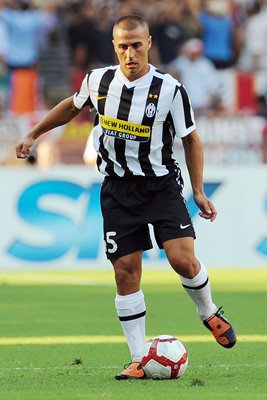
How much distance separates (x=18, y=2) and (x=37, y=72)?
1222 mm

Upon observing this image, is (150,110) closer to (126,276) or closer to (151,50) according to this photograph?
(126,276)

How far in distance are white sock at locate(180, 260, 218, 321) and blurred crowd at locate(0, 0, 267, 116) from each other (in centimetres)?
1207

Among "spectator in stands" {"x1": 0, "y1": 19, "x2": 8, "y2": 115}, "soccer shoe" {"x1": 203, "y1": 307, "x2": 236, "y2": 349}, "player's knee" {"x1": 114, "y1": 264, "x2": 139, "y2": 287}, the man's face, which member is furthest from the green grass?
"spectator in stands" {"x1": 0, "y1": 19, "x2": 8, "y2": 115}

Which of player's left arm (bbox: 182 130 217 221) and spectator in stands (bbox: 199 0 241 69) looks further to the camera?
spectator in stands (bbox: 199 0 241 69)

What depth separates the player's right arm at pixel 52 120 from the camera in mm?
7574

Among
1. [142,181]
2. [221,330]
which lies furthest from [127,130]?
[221,330]

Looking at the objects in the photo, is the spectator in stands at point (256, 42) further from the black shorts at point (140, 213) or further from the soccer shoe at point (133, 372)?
the soccer shoe at point (133, 372)

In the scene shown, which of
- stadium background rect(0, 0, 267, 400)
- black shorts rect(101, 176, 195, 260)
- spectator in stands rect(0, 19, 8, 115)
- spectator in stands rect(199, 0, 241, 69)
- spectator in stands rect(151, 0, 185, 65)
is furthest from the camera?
spectator in stands rect(199, 0, 241, 69)

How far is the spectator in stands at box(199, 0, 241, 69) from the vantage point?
2128cm

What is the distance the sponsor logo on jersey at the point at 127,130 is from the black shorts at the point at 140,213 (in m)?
0.26

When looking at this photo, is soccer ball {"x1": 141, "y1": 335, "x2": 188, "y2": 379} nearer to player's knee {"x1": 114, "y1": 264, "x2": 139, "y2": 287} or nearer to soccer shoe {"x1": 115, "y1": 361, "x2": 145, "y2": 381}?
soccer shoe {"x1": 115, "y1": 361, "x2": 145, "y2": 381}

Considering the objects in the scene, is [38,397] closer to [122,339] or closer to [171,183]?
[171,183]

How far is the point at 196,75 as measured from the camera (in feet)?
67.3

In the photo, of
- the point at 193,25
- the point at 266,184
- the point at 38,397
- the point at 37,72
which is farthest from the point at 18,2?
the point at 38,397
